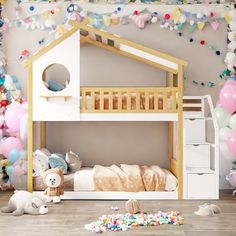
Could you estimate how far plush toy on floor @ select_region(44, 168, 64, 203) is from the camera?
432cm

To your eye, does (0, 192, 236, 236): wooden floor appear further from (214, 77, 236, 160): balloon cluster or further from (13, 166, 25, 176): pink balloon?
(214, 77, 236, 160): balloon cluster

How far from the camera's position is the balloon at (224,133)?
4.70 meters

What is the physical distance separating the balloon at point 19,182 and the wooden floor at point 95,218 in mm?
425

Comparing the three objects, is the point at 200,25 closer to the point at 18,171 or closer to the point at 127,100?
the point at 127,100

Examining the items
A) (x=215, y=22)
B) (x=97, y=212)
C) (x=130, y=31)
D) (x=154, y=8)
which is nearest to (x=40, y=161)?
(x=97, y=212)

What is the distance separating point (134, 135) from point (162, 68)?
A: 94 cm

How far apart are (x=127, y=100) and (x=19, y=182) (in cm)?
160

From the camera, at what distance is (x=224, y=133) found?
15.6 ft

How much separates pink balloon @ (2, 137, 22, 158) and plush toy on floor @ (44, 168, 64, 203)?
0.78m

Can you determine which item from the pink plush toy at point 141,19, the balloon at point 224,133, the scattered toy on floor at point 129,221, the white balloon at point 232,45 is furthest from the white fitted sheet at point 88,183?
the pink plush toy at point 141,19

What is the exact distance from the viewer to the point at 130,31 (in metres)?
5.38

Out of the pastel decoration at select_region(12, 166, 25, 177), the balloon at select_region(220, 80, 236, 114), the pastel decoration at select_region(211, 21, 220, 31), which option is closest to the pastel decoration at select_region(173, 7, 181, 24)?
the pastel decoration at select_region(211, 21, 220, 31)

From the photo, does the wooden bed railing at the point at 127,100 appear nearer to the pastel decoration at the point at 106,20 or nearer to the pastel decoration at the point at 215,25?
the pastel decoration at the point at 106,20

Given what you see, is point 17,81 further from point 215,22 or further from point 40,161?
point 215,22
